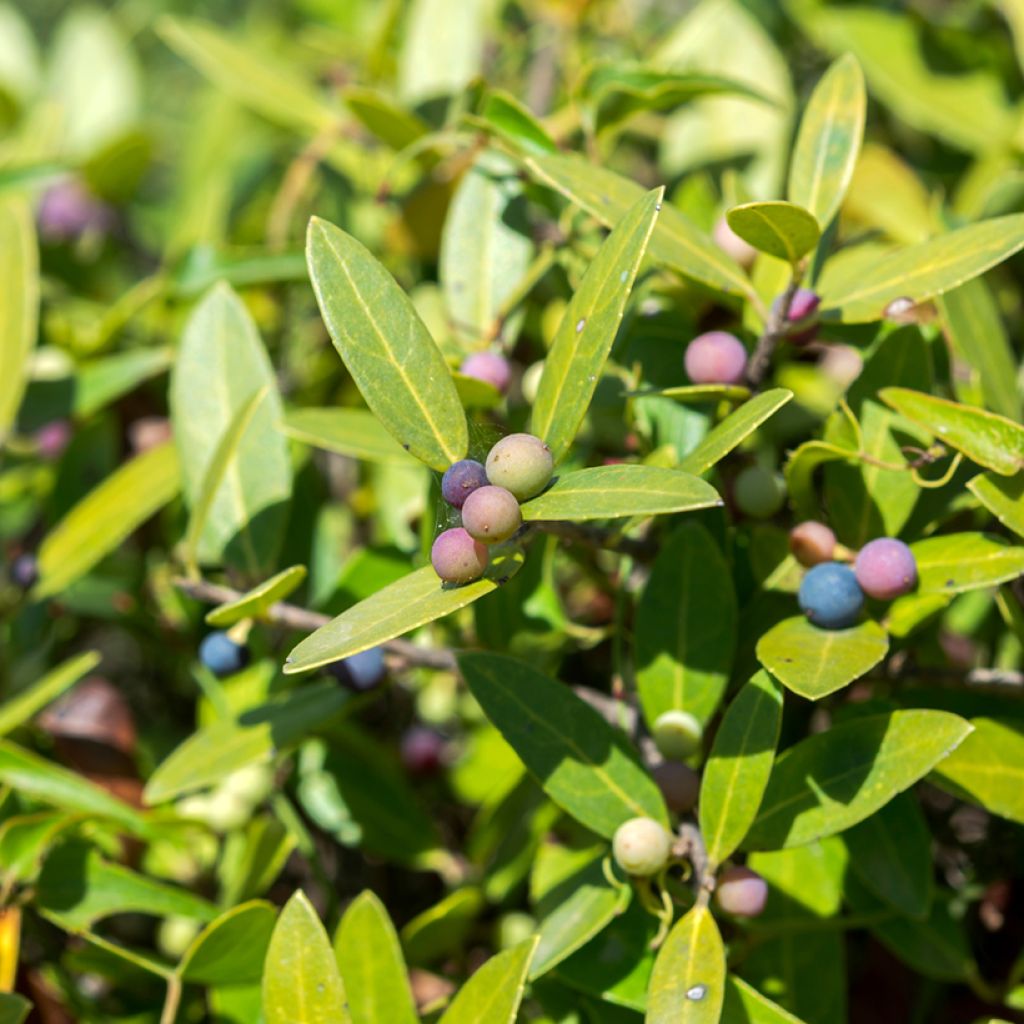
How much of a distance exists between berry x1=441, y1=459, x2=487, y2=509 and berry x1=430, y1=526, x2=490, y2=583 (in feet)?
0.07

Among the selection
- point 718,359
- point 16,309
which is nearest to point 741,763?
point 718,359

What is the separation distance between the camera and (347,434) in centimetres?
100

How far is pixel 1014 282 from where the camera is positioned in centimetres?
155

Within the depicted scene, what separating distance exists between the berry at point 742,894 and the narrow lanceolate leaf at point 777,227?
42 cm

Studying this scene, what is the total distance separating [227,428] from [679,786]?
49 centimetres

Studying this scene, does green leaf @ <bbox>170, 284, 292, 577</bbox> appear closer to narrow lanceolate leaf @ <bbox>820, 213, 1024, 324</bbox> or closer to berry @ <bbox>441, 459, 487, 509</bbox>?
berry @ <bbox>441, 459, 487, 509</bbox>

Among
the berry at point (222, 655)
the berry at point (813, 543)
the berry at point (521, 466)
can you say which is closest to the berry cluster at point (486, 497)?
the berry at point (521, 466)

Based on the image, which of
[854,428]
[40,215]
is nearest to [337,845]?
[854,428]

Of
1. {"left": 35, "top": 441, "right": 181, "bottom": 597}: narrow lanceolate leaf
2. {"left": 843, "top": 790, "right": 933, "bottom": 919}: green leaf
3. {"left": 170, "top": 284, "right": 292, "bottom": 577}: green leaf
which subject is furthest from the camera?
{"left": 35, "top": 441, "right": 181, "bottom": 597}: narrow lanceolate leaf

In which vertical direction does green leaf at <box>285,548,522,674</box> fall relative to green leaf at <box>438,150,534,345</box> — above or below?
above

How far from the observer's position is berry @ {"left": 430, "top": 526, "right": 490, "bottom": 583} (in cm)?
74

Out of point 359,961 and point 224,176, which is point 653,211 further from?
point 224,176

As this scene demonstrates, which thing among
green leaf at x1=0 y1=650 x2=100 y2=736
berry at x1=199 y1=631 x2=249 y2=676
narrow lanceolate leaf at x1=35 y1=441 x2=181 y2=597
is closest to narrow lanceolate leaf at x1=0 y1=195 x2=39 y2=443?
narrow lanceolate leaf at x1=35 y1=441 x2=181 y2=597

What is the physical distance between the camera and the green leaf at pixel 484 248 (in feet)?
3.91
